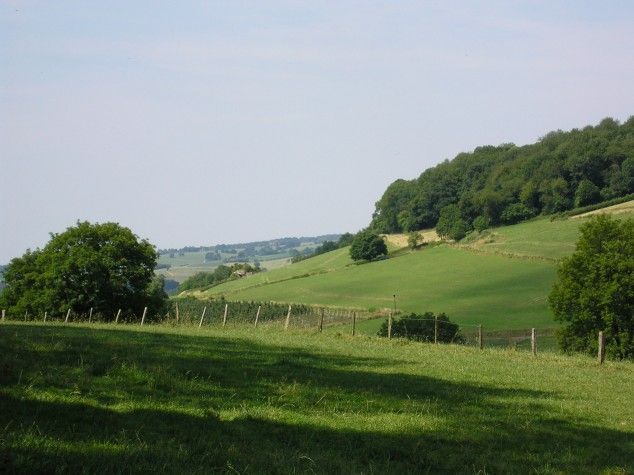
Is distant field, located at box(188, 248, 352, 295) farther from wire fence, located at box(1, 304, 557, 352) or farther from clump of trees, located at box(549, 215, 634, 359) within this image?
clump of trees, located at box(549, 215, 634, 359)

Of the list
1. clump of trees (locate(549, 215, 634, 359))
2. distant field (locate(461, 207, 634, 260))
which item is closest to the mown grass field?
distant field (locate(461, 207, 634, 260))

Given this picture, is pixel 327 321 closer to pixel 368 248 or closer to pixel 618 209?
pixel 618 209

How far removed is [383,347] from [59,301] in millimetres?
32835

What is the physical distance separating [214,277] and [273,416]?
145 meters

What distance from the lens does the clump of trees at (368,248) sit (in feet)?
423

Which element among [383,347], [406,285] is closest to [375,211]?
[406,285]

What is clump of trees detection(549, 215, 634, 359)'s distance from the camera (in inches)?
2201

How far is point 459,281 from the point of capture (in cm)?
9875

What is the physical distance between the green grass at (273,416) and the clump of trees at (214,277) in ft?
411

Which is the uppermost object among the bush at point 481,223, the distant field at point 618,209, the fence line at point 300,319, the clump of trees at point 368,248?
the distant field at point 618,209

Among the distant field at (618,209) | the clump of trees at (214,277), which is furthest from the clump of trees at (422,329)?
the clump of trees at (214,277)

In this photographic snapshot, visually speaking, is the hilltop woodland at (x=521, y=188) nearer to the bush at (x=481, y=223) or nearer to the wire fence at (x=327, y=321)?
the bush at (x=481, y=223)

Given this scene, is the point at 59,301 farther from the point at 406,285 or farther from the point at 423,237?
the point at 423,237

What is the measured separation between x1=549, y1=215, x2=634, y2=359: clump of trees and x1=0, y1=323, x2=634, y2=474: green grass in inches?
1427
